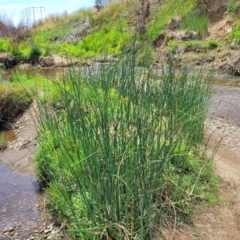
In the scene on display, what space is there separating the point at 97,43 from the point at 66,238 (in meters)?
14.1

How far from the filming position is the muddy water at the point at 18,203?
3059 mm

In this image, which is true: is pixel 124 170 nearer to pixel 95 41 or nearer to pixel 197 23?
pixel 197 23

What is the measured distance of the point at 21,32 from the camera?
71.6 ft

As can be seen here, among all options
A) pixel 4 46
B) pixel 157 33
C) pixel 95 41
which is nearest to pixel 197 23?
pixel 157 33

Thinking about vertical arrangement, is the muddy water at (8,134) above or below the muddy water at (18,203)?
below

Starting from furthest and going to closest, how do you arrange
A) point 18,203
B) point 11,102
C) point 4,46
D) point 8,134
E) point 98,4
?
point 98,4
point 4,46
point 11,102
point 8,134
point 18,203

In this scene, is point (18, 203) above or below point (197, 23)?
above

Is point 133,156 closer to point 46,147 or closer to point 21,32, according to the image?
point 46,147

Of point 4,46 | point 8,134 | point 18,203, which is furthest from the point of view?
point 4,46

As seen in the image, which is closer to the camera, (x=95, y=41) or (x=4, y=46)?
(x=95, y=41)

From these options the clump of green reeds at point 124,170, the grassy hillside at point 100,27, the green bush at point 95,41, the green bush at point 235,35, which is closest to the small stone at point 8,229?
the clump of green reeds at point 124,170

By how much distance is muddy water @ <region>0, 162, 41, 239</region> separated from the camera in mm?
3059

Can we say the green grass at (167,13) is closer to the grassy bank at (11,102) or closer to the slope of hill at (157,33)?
the slope of hill at (157,33)

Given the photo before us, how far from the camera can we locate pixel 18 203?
347 cm
